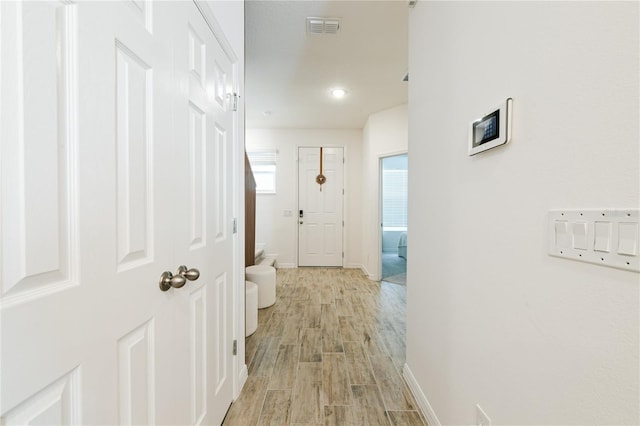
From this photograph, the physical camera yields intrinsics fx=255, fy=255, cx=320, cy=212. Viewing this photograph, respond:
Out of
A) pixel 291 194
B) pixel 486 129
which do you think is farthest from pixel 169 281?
pixel 291 194

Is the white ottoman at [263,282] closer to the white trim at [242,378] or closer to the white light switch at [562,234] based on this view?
the white trim at [242,378]

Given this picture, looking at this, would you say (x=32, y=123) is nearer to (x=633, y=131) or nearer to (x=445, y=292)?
(x=633, y=131)

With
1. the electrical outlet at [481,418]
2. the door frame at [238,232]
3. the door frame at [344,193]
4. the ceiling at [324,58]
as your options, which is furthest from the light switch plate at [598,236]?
the door frame at [344,193]

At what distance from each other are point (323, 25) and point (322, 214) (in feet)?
10.4

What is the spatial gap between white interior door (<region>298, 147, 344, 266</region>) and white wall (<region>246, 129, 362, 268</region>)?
0.11m

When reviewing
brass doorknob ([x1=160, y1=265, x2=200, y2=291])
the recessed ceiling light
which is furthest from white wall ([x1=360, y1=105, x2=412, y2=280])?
brass doorknob ([x1=160, y1=265, x2=200, y2=291])

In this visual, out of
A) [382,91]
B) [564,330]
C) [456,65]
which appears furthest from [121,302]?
[382,91]

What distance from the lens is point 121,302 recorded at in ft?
2.12

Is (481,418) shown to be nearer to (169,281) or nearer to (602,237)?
(602,237)

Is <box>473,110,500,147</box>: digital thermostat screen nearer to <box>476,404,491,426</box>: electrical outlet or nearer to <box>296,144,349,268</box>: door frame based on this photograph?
<box>476,404,491,426</box>: electrical outlet

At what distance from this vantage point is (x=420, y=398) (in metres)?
1.44

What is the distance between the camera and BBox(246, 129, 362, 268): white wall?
483 centimetres

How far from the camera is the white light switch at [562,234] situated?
628 mm

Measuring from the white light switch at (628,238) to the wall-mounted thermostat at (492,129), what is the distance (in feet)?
1.32
